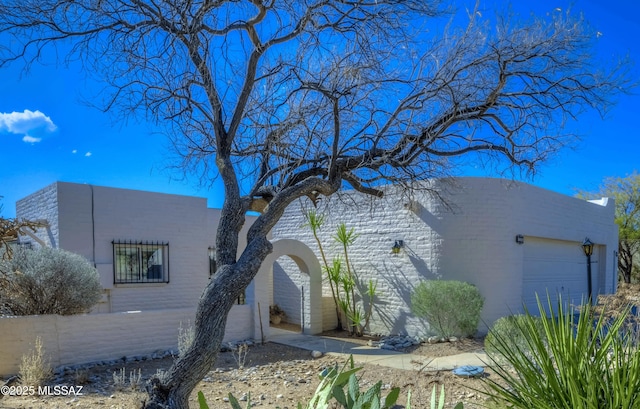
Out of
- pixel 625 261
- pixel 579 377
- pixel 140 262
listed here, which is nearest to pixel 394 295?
pixel 140 262

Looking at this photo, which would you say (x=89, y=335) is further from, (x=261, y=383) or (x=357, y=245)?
(x=357, y=245)

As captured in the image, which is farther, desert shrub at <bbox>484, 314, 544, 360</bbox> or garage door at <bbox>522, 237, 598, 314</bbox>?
garage door at <bbox>522, 237, 598, 314</bbox>

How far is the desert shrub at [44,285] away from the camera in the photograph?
7.86m

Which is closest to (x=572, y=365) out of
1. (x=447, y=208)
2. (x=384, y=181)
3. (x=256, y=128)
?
(x=384, y=181)

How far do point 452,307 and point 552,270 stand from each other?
17.5 feet

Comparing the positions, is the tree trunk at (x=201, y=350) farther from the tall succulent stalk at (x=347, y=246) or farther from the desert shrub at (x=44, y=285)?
the tall succulent stalk at (x=347, y=246)

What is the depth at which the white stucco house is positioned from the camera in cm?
1076

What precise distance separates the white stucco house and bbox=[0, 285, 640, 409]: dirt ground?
6.47ft

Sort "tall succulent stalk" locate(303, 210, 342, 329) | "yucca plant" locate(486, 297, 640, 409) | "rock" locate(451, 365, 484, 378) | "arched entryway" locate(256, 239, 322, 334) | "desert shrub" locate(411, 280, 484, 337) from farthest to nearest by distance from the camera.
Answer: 1. "tall succulent stalk" locate(303, 210, 342, 329)
2. "arched entryway" locate(256, 239, 322, 334)
3. "desert shrub" locate(411, 280, 484, 337)
4. "rock" locate(451, 365, 484, 378)
5. "yucca plant" locate(486, 297, 640, 409)

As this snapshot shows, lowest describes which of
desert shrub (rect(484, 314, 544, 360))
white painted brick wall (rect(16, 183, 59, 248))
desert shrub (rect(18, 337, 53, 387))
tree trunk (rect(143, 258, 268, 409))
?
desert shrub (rect(18, 337, 53, 387))

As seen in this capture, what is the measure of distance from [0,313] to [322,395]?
7458 mm

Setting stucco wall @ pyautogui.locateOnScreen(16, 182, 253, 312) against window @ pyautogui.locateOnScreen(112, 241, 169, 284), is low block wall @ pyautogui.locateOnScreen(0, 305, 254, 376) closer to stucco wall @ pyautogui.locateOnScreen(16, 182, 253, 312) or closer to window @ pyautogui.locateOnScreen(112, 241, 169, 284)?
stucco wall @ pyautogui.locateOnScreen(16, 182, 253, 312)

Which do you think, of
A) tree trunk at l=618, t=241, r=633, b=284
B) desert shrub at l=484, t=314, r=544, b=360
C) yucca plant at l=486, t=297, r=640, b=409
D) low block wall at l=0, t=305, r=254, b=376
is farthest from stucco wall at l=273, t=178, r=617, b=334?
tree trunk at l=618, t=241, r=633, b=284

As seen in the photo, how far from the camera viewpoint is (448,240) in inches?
422
